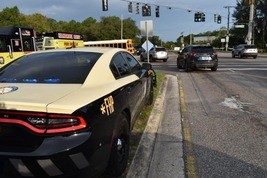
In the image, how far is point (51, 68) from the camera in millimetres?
4535

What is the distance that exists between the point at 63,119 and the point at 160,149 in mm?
2634

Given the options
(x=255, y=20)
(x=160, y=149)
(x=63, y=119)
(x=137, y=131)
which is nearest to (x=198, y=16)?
(x=137, y=131)

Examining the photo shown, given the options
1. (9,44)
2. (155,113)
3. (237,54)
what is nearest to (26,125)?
(155,113)

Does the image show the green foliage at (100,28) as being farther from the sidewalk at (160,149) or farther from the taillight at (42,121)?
the taillight at (42,121)

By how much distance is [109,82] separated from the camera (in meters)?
4.37

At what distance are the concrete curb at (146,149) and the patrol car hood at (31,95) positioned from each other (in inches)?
55.9

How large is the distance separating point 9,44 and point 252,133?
1666 cm

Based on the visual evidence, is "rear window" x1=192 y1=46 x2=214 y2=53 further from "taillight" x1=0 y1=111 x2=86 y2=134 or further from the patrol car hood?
"taillight" x1=0 y1=111 x2=86 y2=134

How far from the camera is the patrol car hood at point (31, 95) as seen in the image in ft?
10.7

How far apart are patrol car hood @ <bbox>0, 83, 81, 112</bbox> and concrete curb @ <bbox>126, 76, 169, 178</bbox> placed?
55.9 inches

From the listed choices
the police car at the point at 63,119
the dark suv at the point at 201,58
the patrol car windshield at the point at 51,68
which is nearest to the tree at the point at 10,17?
the dark suv at the point at 201,58

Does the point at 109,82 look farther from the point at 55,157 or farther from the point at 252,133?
the point at 252,133

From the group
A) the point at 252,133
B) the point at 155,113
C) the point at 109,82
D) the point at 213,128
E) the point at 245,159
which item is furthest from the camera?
the point at 155,113

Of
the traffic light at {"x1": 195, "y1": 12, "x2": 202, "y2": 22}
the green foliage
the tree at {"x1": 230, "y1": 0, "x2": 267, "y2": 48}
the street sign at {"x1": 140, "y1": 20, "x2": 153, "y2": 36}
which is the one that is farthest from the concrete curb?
the green foliage
